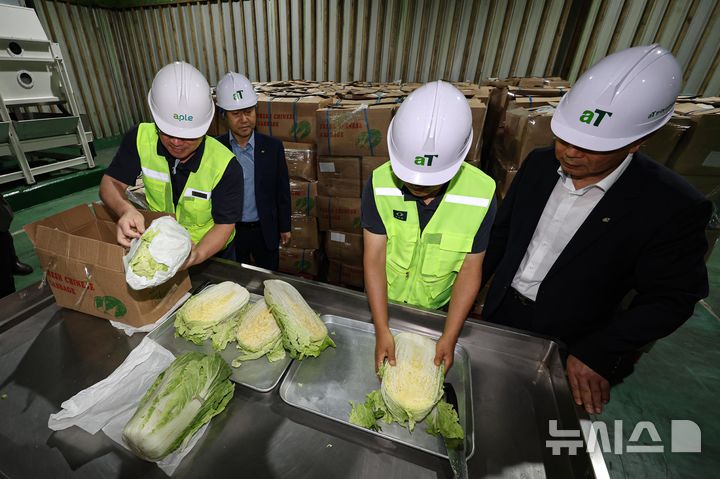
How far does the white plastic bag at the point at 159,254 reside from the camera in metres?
1.14

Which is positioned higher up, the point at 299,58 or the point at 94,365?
the point at 299,58

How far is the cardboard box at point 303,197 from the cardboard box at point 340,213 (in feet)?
0.42

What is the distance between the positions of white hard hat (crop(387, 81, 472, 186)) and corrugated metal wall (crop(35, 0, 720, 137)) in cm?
572

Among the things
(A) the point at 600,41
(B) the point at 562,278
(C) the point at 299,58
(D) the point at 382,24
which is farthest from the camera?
(C) the point at 299,58

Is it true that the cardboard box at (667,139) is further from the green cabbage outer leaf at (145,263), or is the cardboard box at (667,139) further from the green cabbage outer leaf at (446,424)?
the green cabbage outer leaf at (145,263)

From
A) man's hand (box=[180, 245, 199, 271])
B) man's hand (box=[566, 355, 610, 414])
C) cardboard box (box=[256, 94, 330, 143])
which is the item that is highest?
cardboard box (box=[256, 94, 330, 143])

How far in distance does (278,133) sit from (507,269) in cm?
281

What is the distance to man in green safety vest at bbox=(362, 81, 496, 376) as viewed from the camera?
47.1 inches

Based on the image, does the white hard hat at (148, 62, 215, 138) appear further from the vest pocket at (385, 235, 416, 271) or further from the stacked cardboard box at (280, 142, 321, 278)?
the stacked cardboard box at (280, 142, 321, 278)

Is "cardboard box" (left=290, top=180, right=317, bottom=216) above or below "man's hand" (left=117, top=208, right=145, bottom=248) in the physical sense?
below

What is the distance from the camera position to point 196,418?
99 cm

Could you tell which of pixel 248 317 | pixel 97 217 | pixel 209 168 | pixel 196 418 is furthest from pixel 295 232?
pixel 196 418

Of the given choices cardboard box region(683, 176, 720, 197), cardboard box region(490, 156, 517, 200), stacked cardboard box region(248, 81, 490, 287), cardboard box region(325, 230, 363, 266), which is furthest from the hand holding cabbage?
cardboard box region(683, 176, 720, 197)

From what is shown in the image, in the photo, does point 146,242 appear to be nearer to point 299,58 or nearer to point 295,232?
point 295,232
